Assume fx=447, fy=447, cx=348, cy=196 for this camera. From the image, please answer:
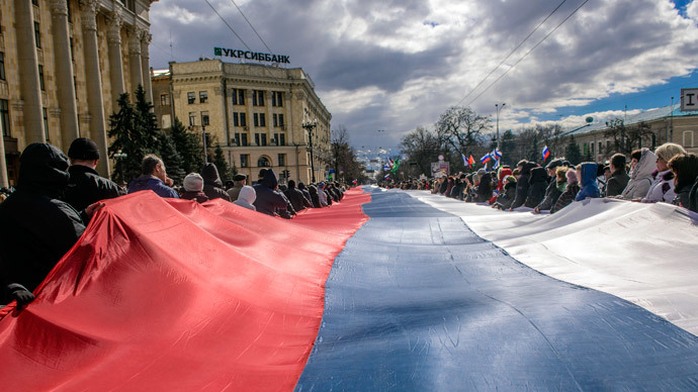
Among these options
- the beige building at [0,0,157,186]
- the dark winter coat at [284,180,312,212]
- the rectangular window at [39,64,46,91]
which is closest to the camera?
the dark winter coat at [284,180,312,212]

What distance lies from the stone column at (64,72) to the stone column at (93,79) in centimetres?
283

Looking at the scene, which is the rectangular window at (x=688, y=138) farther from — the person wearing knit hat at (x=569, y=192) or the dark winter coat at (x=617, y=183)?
the dark winter coat at (x=617, y=183)

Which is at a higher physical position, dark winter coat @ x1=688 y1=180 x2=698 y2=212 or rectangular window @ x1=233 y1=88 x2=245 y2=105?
rectangular window @ x1=233 y1=88 x2=245 y2=105

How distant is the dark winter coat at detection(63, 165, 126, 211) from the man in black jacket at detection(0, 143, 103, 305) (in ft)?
2.85

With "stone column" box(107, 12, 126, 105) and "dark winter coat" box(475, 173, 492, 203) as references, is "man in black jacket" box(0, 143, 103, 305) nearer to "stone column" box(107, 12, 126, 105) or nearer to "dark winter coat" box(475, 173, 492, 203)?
"dark winter coat" box(475, 173, 492, 203)

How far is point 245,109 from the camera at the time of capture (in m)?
76.6

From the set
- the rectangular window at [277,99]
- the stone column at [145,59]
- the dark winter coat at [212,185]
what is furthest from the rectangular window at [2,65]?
the rectangular window at [277,99]

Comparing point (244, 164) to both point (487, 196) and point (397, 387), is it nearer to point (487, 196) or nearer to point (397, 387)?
point (487, 196)

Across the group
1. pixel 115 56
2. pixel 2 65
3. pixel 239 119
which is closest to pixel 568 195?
pixel 2 65

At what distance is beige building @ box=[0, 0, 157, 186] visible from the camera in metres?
27.0

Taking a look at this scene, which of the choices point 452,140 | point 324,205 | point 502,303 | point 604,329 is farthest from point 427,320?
point 452,140

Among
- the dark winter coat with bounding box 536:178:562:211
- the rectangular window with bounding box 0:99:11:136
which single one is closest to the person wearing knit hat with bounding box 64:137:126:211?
the dark winter coat with bounding box 536:178:562:211

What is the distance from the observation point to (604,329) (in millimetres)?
2670

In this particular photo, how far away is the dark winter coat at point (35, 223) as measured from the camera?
2.84 meters
